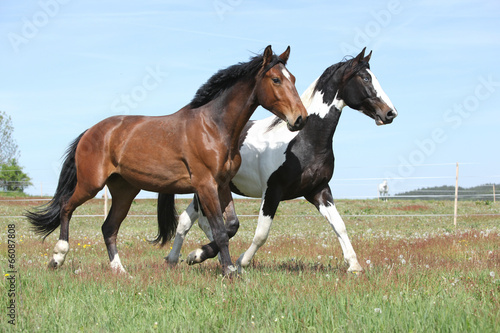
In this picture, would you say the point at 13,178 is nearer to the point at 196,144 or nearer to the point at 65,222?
the point at 65,222

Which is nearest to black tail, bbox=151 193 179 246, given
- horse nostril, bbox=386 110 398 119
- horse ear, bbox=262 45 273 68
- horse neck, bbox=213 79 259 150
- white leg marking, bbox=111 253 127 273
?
white leg marking, bbox=111 253 127 273

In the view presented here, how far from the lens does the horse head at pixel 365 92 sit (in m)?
6.36

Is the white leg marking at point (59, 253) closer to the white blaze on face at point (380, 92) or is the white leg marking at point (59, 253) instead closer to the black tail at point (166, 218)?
the black tail at point (166, 218)

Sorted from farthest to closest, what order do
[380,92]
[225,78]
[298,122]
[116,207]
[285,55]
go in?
[116,207]
[380,92]
[225,78]
[285,55]
[298,122]

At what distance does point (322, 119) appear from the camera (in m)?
6.59

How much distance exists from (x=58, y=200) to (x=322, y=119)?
4.06 m

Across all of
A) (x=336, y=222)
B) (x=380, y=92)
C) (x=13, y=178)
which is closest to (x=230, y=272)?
(x=336, y=222)

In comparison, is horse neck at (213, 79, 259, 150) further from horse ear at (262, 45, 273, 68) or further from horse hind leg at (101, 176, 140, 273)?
horse hind leg at (101, 176, 140, 273)

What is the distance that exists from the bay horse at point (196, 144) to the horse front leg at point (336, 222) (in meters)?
1.21

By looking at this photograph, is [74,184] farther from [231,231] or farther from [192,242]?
[192,242]

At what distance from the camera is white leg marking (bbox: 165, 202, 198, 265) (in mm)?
7227

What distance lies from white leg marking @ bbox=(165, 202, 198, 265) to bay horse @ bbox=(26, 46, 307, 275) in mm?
811

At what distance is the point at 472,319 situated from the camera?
11.7 feet

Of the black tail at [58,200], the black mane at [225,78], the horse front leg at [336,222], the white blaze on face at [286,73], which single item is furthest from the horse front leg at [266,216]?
the black tail at [58,200]
